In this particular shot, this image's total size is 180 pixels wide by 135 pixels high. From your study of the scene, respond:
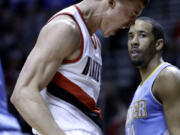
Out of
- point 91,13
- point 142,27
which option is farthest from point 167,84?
point 91,13

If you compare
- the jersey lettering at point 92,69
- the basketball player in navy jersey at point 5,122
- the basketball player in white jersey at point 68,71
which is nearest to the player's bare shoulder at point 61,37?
the basketball player in white jersey at point 68,71

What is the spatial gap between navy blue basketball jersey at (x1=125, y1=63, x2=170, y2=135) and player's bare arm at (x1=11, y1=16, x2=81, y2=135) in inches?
40.5

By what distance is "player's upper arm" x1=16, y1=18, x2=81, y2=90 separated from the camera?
6.06 ft

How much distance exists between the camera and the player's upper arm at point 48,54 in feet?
6.06

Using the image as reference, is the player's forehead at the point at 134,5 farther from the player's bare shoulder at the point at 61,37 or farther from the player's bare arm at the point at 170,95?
the player's bare arm at the point at 170,95

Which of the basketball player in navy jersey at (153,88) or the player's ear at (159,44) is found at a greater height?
the player's ear at (159,44)

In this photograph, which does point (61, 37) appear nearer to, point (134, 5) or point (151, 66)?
point (134, 5)

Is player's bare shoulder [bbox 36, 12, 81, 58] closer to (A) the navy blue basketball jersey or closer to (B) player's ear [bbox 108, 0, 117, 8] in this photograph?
(B) player's ear [bbox 108, 0, 117, 8]

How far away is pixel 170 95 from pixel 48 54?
1.17m

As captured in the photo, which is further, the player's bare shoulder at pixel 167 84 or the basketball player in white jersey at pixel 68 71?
the player's bare shoulder at pixel 167 84

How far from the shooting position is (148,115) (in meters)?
2.73

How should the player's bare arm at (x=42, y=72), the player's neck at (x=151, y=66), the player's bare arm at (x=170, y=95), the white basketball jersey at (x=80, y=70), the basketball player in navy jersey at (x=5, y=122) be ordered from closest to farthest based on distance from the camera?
the player's bare arm at (x=42, y=72) < the white basketball jersey at (x=80, y=70) < the player's bare arm at (x=170, y=95) < the player's neck at (x=151, y=66) < the basketball player in navy jersey at (x=5, y=122)

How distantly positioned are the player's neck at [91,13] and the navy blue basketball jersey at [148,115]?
2.79ft

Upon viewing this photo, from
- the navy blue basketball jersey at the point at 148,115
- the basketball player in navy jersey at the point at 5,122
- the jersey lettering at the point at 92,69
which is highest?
the jersey lettering at the point at 92,69
